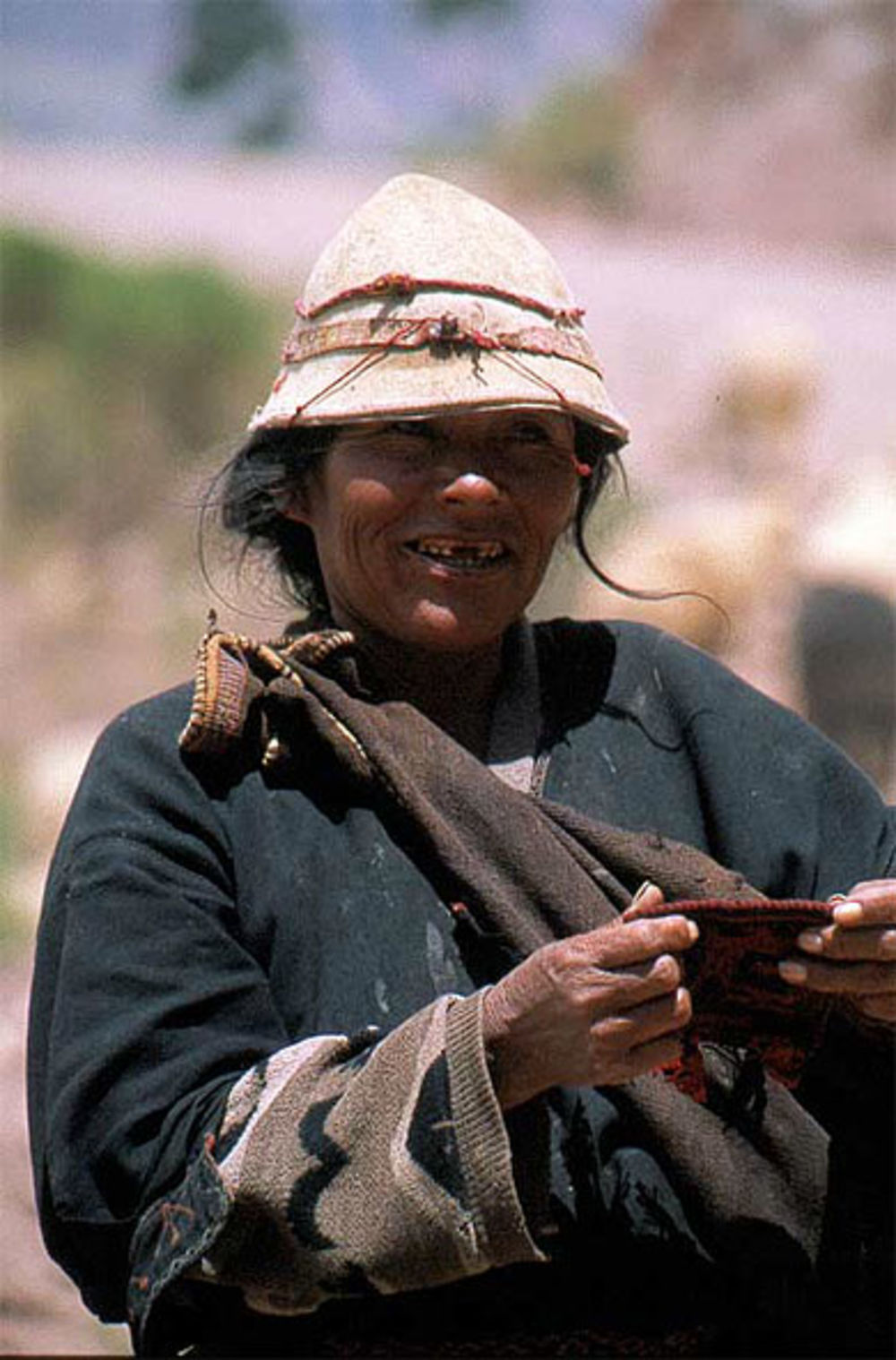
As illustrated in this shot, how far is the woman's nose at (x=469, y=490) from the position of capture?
7.11ft

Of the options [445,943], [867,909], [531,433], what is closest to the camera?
[867,909]

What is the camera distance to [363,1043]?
6.48ft

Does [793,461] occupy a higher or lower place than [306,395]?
lower

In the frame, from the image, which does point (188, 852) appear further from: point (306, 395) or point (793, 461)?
point (793, 461)

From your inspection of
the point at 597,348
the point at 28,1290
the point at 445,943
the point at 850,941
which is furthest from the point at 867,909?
the point at 597,348

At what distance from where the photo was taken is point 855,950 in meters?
1.97

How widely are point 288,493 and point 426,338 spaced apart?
0.82 feet

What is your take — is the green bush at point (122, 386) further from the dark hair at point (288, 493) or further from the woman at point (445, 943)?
the woman at point (445, 943)

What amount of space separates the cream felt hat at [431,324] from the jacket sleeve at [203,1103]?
37 cm


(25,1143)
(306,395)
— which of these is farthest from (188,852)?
(25,1143)

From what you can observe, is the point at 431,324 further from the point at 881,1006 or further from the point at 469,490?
the point at 881,1006

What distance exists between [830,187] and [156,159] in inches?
357

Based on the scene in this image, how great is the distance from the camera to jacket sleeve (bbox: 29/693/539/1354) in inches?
73.3

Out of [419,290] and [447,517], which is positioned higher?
[419,290]
